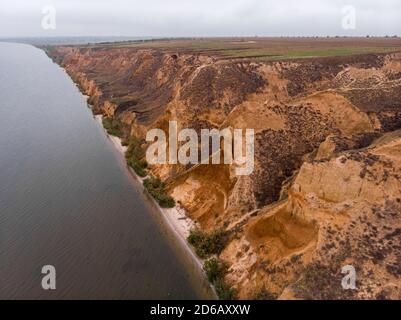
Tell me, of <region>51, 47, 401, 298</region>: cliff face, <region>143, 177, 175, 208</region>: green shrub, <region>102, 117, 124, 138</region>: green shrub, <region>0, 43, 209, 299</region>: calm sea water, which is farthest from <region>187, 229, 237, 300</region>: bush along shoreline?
<region>102, 117, 124, 138</region>: green shrub

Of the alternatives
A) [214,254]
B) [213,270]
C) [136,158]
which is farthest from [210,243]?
[136,158]

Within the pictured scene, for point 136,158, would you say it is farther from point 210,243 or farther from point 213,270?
point 213,270

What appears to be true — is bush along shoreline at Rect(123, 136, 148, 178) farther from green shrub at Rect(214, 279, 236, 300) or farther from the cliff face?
green shrub at Rect(214, 279, 236, 300)

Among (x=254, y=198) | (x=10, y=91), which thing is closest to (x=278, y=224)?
(x=254, y=198)

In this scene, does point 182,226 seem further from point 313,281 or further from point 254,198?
point 313,281
